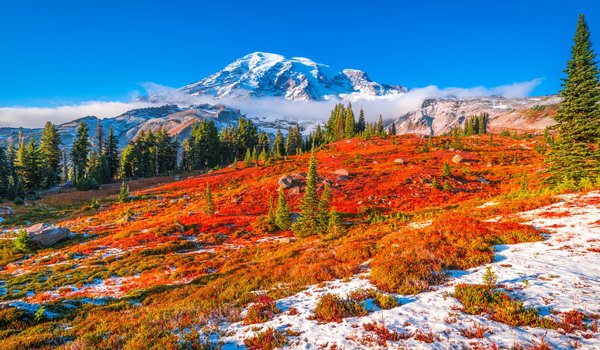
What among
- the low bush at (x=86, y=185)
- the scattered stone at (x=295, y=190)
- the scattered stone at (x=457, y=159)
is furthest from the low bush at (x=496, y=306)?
the low bush at (x=86, y=185)

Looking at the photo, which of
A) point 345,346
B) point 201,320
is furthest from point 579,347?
point 201,320

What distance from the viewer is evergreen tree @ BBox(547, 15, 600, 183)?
21.2 meters

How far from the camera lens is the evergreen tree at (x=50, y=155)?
69.2m

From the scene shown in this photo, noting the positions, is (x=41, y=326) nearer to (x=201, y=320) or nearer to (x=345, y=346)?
(x=201, y=320)

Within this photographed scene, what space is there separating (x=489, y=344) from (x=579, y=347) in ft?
4.74

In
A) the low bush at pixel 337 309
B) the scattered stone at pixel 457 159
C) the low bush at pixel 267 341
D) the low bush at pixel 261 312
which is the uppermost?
the scattered stone at pixel 457 159

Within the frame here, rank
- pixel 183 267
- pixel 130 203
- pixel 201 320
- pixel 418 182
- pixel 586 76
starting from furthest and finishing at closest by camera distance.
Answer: pixel 130 203 → pixel 418 182 → pixel 586 76 → pixel 183 267 → pixel 201 320

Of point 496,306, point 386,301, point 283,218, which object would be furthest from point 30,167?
point 496,306

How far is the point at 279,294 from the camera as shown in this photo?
9555 mm

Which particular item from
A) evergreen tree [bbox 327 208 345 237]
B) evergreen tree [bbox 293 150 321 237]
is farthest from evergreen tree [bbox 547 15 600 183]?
evergreen tree [bbox 293 150 321 237]

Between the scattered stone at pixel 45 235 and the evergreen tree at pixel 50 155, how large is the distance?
2168 inches

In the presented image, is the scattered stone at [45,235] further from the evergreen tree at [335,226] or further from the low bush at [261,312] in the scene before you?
the low bush at [261,312]

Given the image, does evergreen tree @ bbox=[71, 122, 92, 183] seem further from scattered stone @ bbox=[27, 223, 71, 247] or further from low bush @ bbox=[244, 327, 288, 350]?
low bush @ bbox=[244, 327, 288, 350]

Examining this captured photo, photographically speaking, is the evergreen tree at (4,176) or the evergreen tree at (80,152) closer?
the evergreen tree at (4,176)
